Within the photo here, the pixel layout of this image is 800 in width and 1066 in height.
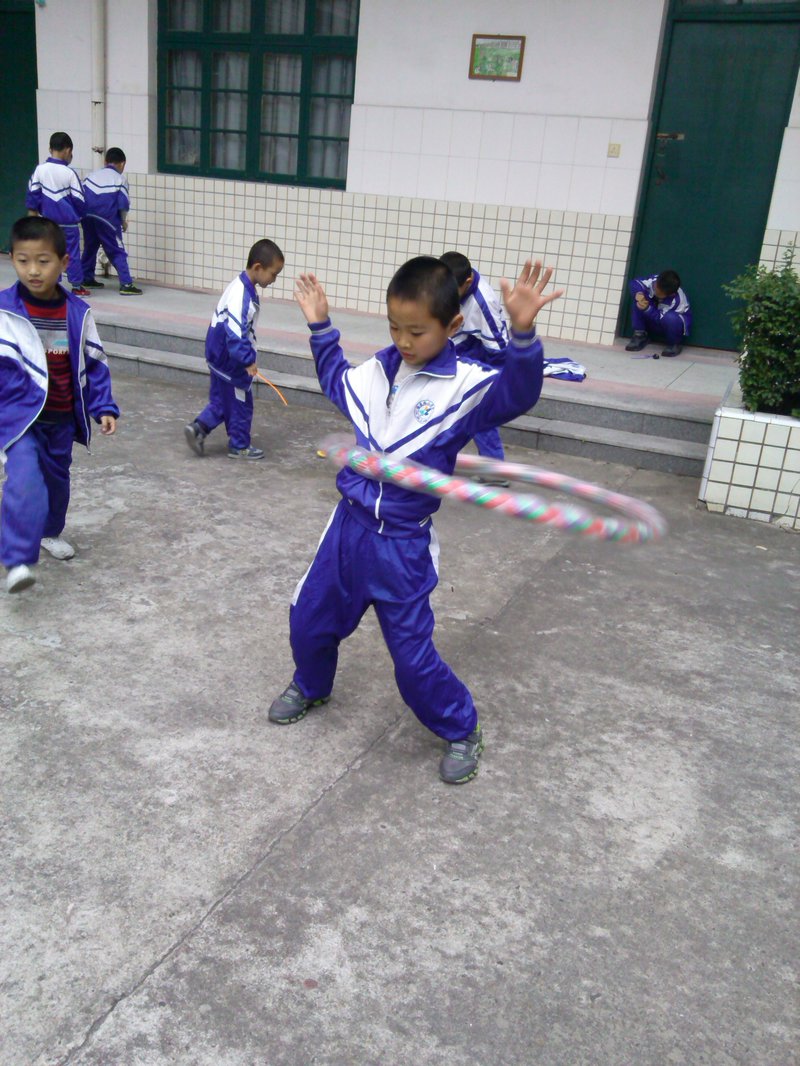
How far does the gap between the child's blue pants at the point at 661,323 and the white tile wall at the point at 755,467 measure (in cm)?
287

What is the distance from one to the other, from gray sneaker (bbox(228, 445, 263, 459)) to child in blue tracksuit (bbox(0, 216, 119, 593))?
6.29ft

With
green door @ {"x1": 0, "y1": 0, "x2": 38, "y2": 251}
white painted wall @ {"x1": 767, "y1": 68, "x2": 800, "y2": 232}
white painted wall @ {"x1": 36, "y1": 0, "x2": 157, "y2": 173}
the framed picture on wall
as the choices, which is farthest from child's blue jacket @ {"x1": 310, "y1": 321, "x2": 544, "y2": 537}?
green door @ {"x1": 0, "y1": 0, "x2": 38, "y2": 251}

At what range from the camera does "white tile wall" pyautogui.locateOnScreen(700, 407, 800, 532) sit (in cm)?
559

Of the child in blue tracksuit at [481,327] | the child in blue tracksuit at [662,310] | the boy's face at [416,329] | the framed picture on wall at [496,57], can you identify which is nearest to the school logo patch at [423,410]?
the boy's face at [416,329]

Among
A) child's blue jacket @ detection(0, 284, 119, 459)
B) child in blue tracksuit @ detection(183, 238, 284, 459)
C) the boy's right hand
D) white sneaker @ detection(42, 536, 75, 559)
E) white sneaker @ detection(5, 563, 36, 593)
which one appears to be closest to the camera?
the boy's right hand

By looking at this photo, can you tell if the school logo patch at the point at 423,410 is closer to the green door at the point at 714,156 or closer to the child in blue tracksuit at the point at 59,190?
the green door at the point at 714,156

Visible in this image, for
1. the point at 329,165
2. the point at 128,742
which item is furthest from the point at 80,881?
the point at 329,165

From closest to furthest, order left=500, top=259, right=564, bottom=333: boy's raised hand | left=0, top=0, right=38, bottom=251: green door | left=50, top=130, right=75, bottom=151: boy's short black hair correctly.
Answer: left=500, top=259, right=564, bottom=333: boy's raised hand → left=50, top=130, right=75, bottom=151: boy's short black hair → left=0, top=0, right=38, bottom=251: green door

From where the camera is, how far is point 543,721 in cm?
341

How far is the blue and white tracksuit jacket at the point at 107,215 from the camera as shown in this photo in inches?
394

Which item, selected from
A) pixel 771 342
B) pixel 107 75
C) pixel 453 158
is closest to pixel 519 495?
pixel 771 342

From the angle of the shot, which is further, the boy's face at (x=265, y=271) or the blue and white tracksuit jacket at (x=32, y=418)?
the boy's face at (x=265, y=271)

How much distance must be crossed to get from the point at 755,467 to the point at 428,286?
3.71 m

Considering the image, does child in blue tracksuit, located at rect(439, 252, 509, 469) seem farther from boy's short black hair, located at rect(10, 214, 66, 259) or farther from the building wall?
the building wall
